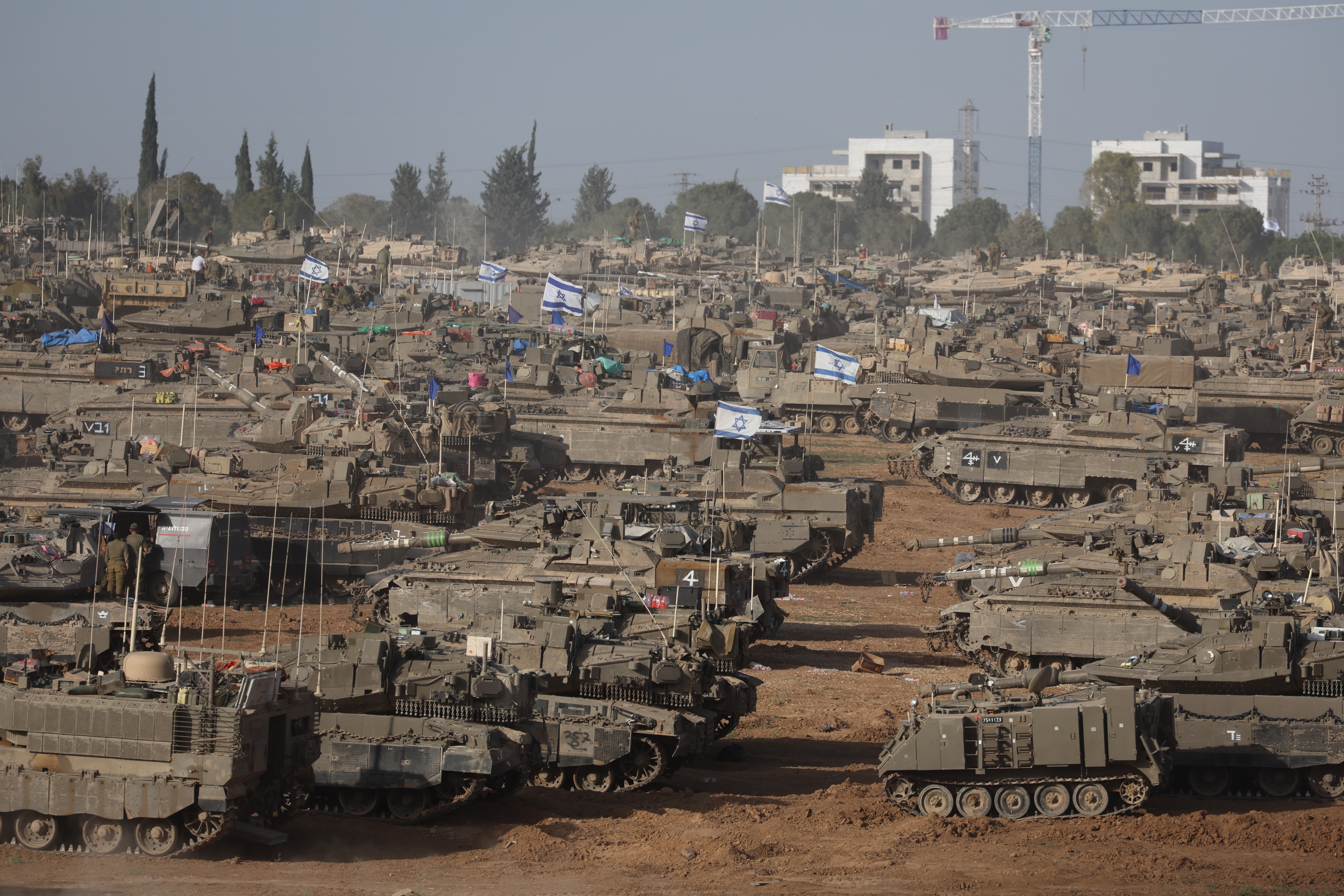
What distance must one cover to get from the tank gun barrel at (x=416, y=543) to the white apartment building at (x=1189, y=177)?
126121 millimetres

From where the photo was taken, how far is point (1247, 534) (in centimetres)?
2891

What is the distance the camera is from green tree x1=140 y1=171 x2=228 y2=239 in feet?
370

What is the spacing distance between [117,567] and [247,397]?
17.9 meters

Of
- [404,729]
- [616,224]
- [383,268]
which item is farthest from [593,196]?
[404,729]

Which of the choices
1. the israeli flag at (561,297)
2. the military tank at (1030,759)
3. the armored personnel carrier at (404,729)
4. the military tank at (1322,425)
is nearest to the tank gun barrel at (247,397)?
the israeli flag at (561,297)

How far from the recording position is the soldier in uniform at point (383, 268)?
81562 mm

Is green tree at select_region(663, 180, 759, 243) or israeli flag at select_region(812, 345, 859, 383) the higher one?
green tree at select_region(663, 180, 759, 243)

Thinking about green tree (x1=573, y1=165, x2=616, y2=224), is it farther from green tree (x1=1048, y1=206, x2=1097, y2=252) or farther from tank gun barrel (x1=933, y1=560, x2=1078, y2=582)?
tank gun barrel (x1=933, y1=560, x2=1078, y2=582)

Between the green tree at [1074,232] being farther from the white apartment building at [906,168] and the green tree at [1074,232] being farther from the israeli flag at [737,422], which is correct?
the israeli flag at [737,422]

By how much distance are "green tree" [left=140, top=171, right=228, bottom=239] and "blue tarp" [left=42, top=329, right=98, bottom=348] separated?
54.3m

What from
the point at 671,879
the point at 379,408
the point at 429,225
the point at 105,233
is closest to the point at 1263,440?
the point at 379,408

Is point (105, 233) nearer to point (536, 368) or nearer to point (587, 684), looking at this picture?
point (536, 368)

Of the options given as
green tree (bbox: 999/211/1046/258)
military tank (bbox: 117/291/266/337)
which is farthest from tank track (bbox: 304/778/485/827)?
green tree (bbox: 999/211/1046/258)

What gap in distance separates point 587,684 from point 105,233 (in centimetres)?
10037
